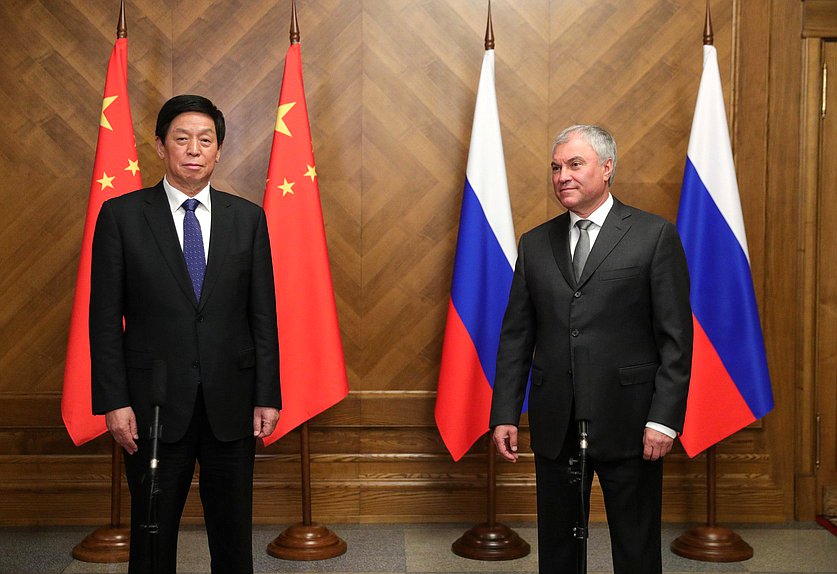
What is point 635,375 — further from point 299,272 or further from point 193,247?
point 299,272

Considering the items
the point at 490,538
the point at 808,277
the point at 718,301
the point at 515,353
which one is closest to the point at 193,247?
the point at 515,353

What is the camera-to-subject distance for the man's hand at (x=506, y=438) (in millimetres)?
2797

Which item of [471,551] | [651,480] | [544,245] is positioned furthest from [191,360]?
[471,551]

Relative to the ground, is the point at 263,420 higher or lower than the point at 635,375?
lower

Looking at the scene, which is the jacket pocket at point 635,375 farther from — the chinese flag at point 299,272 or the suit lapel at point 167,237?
the chinese flag at point 299,272

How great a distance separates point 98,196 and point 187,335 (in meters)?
1.46

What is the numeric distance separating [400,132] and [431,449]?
60.4 inches

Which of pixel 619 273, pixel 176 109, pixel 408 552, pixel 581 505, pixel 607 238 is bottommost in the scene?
pixel 408 552

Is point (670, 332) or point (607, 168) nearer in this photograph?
point (670, 332)

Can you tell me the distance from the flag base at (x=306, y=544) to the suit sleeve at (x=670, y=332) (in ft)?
6.13

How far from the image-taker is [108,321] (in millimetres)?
2602

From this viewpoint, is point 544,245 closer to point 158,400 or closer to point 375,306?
point 158,400

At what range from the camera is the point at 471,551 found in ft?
13.0

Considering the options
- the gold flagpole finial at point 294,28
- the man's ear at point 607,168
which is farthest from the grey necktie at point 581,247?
the gold flagpole finial at point 294,28
